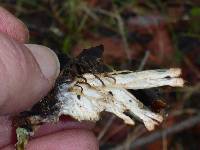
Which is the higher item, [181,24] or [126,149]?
[181,24]

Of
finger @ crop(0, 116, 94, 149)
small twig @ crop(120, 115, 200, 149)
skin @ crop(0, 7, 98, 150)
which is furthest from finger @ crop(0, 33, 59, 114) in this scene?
small twig @ crop(120, 115, 200, 149)

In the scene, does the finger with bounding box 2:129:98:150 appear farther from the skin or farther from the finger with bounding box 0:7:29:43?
the finger with bounding box 0:7:29:43

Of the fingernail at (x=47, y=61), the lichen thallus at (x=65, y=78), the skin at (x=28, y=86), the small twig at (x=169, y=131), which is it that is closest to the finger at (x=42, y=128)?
the skin at (x=28, y=86)

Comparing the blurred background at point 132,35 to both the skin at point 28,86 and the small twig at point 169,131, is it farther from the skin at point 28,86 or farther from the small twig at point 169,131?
the skin at point 28,86

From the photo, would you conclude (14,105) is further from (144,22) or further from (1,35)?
(144,22)

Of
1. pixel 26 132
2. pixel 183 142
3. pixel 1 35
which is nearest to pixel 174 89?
pixel 183 142

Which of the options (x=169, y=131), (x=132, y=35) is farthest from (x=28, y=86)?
(x=132, y=35)
